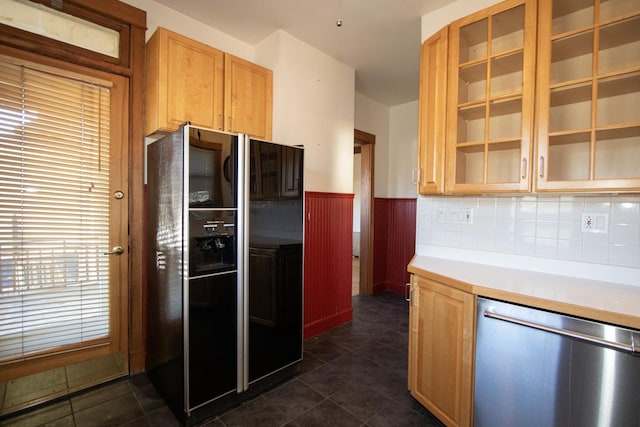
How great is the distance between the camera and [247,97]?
8.11ft

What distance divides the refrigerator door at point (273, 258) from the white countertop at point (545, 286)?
2.87 feet

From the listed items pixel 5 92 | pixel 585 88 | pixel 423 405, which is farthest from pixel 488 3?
pixel 5 92

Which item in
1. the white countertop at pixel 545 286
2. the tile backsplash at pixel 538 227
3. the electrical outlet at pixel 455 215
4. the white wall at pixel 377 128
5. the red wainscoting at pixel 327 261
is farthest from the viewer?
the white wall at pixel 377 128

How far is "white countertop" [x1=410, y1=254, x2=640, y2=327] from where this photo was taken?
124cm

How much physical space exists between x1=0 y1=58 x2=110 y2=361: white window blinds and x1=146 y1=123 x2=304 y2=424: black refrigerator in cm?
35

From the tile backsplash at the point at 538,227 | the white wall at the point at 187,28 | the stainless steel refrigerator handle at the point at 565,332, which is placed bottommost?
the stainless steel refrigerator handle at the point at 565,332

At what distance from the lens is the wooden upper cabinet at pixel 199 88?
2043 mm

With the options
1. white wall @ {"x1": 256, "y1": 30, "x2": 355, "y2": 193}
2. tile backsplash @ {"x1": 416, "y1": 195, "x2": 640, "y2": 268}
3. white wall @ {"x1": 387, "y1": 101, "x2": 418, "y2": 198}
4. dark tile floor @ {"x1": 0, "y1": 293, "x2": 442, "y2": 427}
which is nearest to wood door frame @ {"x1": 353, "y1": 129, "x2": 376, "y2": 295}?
white wall @ {"x1": 387, "y1": 101, "x2": 418, "y2": 198}

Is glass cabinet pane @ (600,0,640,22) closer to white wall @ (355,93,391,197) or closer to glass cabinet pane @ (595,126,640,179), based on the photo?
glass cabinet pane @ (595,126,640,179)

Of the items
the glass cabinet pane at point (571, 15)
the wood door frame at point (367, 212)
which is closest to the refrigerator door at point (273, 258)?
the glass cabinet pane at point (571, 15)

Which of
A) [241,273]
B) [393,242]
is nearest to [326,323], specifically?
[241,273]

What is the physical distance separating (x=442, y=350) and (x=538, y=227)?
1.01 metres

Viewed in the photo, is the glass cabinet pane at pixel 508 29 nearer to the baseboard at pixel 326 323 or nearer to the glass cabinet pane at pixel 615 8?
the glass cabinet pane at pixel 615 8

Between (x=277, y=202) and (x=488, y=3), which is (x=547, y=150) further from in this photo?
(x=277, y=202)
